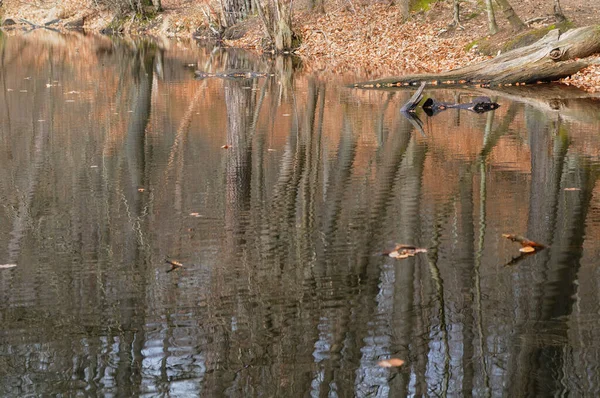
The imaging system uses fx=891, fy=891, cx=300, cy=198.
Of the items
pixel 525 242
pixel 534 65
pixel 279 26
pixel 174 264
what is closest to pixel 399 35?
pixel 279 26

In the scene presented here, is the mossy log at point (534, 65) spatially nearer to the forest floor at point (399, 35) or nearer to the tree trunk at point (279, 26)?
the forest floor at point (399, 35)

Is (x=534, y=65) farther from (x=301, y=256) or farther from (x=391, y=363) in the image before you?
(x=391, y=363)

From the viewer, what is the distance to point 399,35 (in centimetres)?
2886

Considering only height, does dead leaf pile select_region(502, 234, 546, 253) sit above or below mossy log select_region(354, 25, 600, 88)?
below

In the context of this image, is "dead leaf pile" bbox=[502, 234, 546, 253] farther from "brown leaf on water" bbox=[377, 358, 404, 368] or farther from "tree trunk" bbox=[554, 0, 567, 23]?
"tree trunk" bbox=[554, 0, 567, 23]

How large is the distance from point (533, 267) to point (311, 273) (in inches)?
64.7

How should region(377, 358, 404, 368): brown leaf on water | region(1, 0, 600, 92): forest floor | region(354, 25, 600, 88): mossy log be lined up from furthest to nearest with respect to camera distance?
1. region(1, 0, 600, 92): forest floor
2. region(354, 25, 600, 88): mossy log
3. region(377, 358, 404, 368): brown leaf on water

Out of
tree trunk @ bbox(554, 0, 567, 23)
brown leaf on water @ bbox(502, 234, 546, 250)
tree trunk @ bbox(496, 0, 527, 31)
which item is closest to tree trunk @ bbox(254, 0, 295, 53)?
tree trunk @ bbox(496, 0, 527, 31)

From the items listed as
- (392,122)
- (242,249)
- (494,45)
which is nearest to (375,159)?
(392,122)

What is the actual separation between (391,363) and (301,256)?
7.27 ft

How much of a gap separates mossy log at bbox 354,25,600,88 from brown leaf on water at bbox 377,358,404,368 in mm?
13263

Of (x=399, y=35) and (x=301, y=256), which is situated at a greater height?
(x=399, y=35)

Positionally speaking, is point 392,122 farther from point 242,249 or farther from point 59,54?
point 59,54

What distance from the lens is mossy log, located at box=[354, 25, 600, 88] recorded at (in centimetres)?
1778
